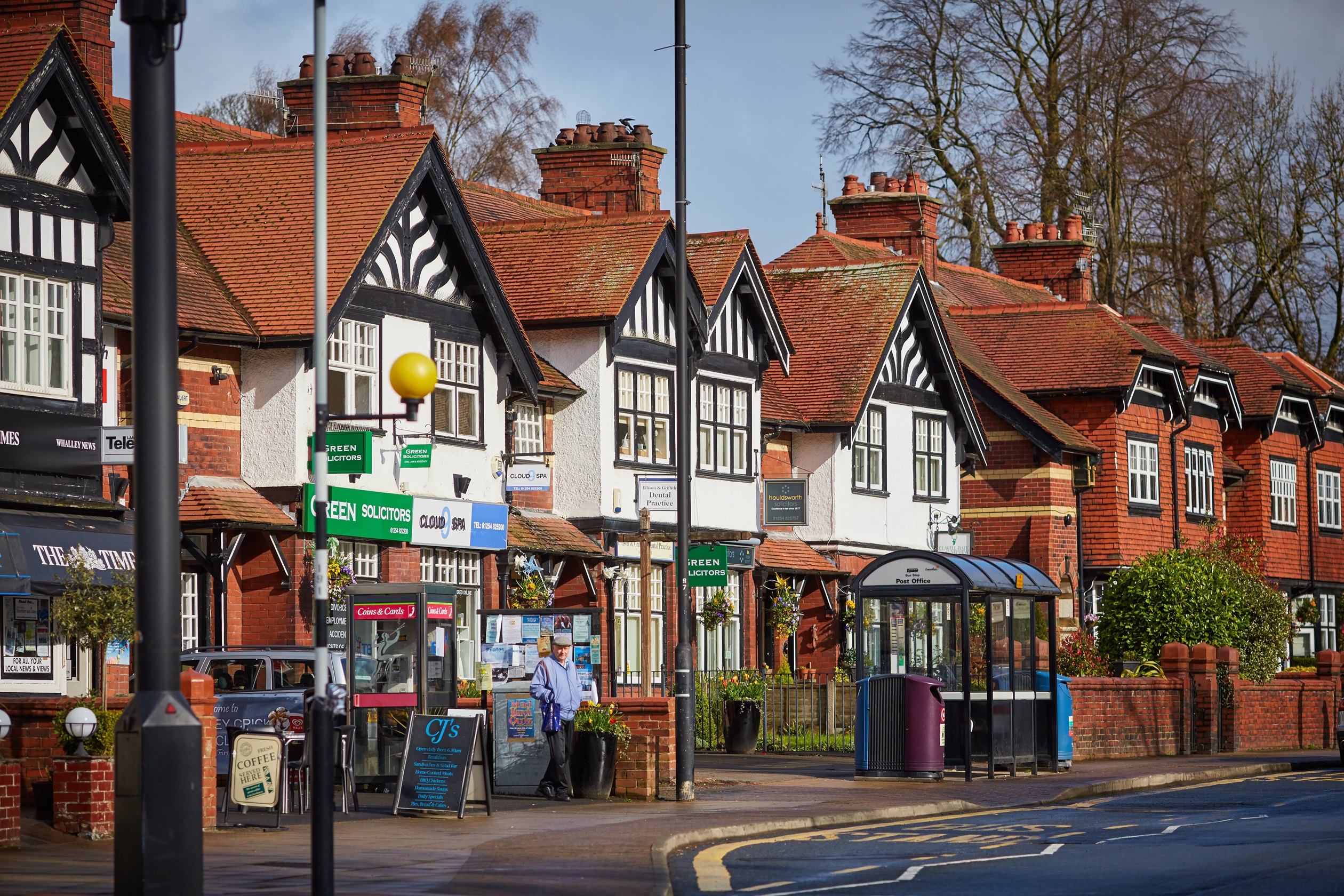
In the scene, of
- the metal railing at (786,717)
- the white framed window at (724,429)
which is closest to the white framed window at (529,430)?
the white framed window at (724,429)

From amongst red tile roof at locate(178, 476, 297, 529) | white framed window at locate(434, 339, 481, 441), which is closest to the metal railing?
white framed window at locate(434, 339, 481, 441)

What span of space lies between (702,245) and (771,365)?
204 inches

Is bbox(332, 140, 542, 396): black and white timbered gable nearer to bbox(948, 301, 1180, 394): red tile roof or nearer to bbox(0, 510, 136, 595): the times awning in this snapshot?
bbox(0, 510, 136, 595): the times awning

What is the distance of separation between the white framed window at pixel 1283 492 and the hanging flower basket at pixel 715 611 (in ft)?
72.9

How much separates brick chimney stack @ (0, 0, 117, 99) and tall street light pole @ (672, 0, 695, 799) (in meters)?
11.3

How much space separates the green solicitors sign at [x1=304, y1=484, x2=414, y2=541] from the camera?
87.3 ft

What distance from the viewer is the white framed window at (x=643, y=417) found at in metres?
33.3

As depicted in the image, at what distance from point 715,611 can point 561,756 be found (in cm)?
1472

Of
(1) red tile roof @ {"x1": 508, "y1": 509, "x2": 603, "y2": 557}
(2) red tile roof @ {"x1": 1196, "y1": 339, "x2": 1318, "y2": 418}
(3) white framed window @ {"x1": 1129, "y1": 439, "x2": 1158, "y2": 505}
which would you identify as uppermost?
(2) red tile roof @ {"x1": 1196, "y1": 339, "x2": 1318, "y2": 418}

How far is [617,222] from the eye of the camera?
112 feet

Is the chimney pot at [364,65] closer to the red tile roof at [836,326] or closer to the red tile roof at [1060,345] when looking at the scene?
the red tile roof at [836,326]

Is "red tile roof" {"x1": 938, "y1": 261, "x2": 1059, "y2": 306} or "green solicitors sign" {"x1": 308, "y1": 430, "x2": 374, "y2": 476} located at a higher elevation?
"red tile roof" {"x1": 938, "y1": 261, "x2": 1059, "y2": 306}

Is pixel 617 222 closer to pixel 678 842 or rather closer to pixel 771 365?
pixel 771 365

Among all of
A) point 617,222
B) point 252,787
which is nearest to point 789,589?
point 617,222
